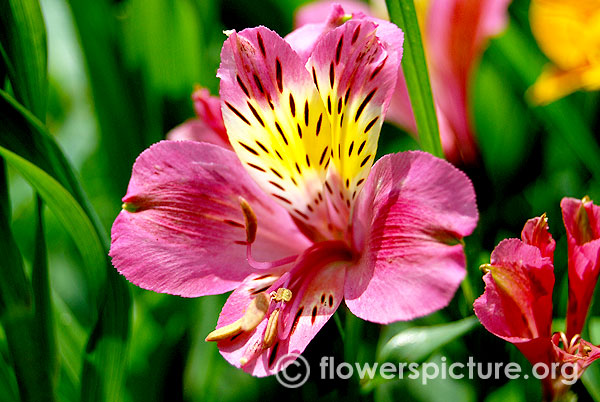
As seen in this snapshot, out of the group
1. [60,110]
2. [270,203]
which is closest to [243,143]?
[270,203]

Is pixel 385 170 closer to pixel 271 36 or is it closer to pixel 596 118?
pixel 271 36

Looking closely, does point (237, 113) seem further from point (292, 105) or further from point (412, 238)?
point (412, 238)

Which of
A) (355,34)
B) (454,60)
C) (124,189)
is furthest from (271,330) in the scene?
(124,189)

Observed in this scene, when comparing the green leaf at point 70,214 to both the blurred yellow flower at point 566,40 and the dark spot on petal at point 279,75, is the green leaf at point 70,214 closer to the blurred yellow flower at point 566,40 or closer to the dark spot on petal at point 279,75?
the dark spot on petal at point 279,75

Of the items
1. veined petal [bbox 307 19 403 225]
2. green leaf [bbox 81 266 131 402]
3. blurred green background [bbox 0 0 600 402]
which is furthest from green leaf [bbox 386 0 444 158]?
green leaf [bbox 81 266 131 402]

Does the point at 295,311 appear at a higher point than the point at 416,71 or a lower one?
lower

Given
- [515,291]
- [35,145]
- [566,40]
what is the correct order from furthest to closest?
[566,40]
[35,145]
[515,291]
